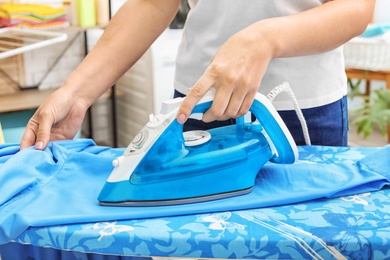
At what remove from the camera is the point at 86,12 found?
11.9ft

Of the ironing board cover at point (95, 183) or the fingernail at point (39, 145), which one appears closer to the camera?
the ironing board cover at point (95, 183)

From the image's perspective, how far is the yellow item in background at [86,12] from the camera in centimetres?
361

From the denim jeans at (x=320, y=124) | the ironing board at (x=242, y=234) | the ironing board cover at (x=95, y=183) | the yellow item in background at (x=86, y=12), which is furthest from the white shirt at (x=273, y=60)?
the yellow item in background at (x=86, y=12)

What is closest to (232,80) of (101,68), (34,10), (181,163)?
(181,163)

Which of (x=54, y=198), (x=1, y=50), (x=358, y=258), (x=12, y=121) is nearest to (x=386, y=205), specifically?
(x=358, y=258)

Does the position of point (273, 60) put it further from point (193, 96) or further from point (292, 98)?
point (193, 96)

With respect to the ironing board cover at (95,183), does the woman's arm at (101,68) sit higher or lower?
higher

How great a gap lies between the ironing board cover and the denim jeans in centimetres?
6

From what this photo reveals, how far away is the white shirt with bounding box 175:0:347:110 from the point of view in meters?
1.34

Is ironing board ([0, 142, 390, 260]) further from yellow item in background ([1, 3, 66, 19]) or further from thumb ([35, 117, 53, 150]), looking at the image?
yellow item in background ([1, 3, 66, 19])

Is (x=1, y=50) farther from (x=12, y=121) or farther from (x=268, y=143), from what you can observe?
(x=268, y=143)

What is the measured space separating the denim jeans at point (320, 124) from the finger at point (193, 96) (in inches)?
13.1

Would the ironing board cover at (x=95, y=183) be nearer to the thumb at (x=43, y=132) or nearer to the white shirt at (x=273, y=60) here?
the thumb at (x=43, y=132)

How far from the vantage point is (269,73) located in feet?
4.50
